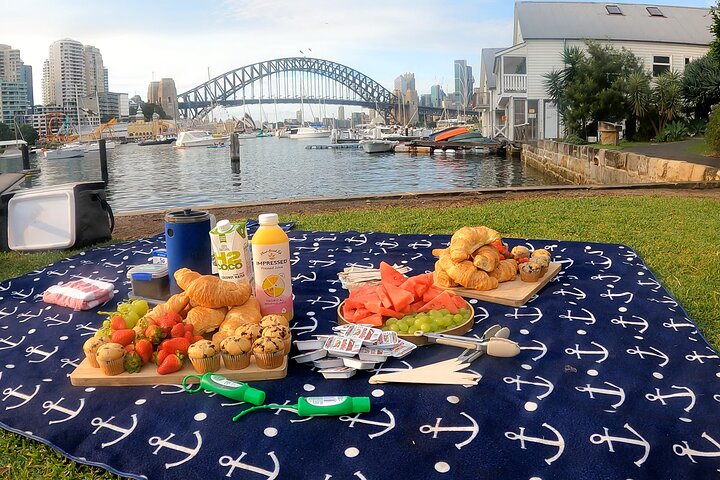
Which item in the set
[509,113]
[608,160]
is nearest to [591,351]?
[608,160]

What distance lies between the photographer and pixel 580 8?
3972 centimetres

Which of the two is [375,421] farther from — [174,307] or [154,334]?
[174,307]

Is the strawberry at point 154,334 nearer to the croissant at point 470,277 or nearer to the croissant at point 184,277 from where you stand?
the croissant at point 184,277

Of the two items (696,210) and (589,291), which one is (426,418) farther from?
(696,210)

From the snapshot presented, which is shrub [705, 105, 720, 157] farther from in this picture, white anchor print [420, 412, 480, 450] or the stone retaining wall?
white anchor print [420, 412, 480, 450]

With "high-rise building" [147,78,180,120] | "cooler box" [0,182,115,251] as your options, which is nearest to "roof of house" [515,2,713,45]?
"cooler box" [0,182,115,251]

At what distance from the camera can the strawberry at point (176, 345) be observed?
2.84 metres

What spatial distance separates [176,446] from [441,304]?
1750 millimetres

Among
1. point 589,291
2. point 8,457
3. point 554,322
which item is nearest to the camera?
point 8,457

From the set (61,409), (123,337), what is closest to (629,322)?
(123,337)

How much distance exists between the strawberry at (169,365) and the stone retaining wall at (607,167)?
12621mm

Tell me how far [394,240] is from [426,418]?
12.1 ft

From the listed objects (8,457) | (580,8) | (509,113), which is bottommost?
(8,457)

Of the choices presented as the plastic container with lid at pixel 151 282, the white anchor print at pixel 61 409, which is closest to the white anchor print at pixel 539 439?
the white anchor print at pixel 61 409
